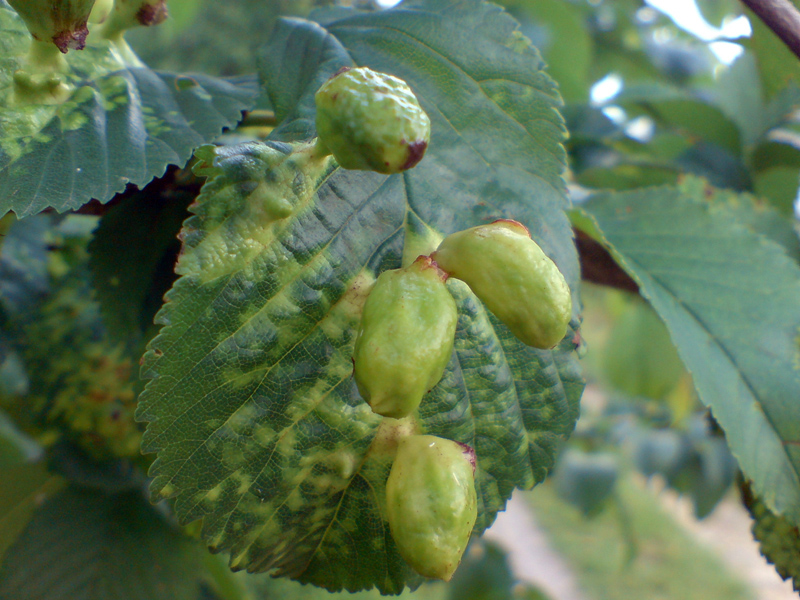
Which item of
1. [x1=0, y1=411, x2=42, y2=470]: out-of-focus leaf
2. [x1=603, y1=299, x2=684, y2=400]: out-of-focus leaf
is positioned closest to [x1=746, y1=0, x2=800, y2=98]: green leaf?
[x1=603, y1=299, x2=684, y2=400]: out-of-focus leaf

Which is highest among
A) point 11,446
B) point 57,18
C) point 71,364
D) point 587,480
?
point 57,18

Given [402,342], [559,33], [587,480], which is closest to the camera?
[402,342]

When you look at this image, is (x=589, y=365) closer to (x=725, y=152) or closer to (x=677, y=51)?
(x=677, y=51)

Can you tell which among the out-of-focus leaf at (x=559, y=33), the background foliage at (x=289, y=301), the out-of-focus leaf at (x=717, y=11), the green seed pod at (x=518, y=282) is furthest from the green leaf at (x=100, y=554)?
the out-of-focus leaf at (x=717, y=11)

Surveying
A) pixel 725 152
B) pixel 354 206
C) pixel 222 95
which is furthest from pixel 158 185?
pixel 725 152

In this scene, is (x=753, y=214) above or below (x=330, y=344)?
below

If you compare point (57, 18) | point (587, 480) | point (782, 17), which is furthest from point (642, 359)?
point (57, 18)

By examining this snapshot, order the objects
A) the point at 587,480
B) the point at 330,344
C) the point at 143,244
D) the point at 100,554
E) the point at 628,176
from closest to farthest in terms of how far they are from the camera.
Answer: the point at 330,344 → the point at 143,244 → the point at 100,554 → the point at 628,176 → the point at 587,480

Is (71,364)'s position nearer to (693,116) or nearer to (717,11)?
(693,116)
